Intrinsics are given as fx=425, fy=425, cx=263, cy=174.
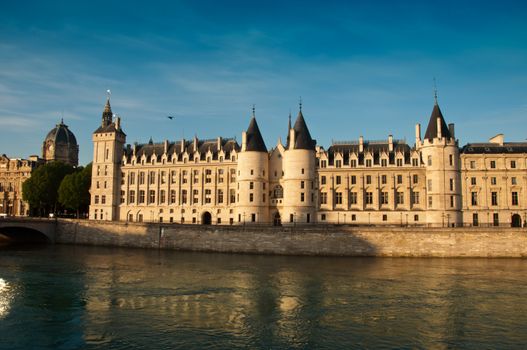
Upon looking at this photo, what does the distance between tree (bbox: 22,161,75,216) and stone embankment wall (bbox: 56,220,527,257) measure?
30668 millimetres

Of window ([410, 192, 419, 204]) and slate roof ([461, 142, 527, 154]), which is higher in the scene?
slate roof ([461, 142, 527, 154])

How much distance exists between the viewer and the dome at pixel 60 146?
4257 inches

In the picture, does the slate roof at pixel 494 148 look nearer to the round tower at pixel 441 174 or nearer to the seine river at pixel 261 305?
the round tower at pixel 441 174

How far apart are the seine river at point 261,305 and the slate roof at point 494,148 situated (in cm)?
2350

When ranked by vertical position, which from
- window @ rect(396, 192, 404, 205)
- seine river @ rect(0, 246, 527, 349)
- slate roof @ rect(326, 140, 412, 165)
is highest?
slate roof @ rect(326, 140, 412, 165)

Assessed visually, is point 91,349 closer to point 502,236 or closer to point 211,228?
point 211,228

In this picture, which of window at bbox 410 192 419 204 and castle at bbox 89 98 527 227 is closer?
castle at bbox 89 98 527 227

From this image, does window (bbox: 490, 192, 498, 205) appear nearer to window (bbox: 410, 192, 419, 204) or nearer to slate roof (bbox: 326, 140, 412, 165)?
window (bbox: 410, 192, 419, 204)

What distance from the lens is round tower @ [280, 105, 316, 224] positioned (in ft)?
180

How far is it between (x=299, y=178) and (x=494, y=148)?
27.6 m

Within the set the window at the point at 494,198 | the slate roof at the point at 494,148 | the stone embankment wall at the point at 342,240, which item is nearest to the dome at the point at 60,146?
the stone embankment wall at the point at 342,240

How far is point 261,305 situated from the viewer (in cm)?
2327

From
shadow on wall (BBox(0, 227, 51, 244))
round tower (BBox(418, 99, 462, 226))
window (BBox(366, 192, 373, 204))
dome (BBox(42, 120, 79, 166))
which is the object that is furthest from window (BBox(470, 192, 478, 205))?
dome (BBox(42, 120, 79, 166))

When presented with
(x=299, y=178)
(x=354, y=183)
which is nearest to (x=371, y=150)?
(x=354, y=183)
